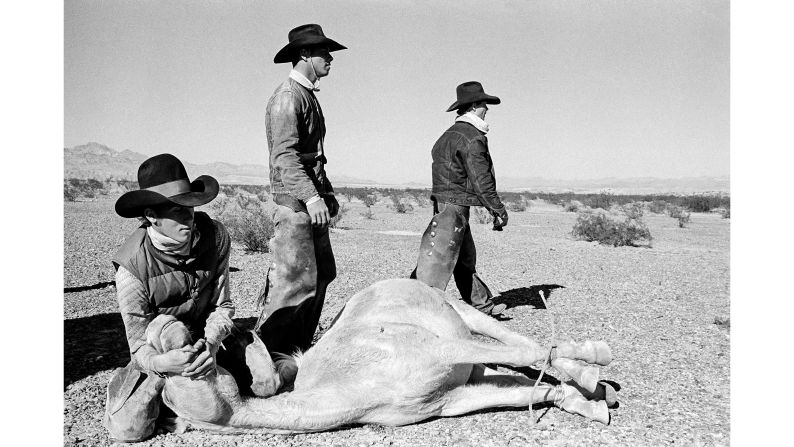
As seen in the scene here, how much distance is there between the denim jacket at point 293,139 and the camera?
175 inches

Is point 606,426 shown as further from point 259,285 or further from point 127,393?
point 259,285

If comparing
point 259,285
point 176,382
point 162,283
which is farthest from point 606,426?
point 259,285

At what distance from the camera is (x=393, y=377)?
138 inches

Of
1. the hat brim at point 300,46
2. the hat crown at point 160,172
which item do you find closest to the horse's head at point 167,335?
the hat crown at point 160,172

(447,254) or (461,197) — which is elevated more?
(461,197)

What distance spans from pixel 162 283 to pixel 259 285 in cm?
526

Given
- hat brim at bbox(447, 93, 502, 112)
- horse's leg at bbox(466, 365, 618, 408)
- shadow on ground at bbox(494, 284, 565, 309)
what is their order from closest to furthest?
horse's leg at bbox(466, 365, 618, 408) → hat brim at bbox(447, 93, 502, 112) → shadow on ground at bbox(494, 284, 565, 309)

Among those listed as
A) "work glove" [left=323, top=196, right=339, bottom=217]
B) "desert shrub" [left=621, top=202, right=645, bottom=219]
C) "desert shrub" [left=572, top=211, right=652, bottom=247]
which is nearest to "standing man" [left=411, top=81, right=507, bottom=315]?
"work glove" [left=323, top=196, right=339, bottom=217]

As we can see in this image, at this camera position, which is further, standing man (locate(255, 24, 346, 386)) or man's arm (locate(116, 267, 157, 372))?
standing man (locate(255, 24, 346, 386))

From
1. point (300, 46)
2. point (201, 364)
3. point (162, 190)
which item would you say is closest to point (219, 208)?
point (300, 46)

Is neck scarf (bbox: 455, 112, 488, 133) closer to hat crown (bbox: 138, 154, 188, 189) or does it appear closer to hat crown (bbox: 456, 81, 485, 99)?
hat crown (bbox: 456, 81, 485, 99)

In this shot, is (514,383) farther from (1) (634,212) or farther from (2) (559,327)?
(1) (634,212)

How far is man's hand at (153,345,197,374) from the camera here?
294 cm

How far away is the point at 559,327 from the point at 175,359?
14.3ft
